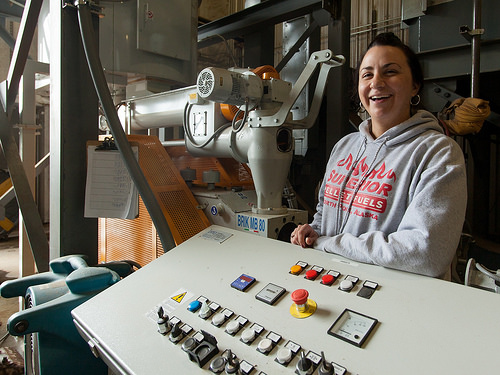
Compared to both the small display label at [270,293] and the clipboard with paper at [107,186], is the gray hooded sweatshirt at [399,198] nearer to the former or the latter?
the small display label at [270,293]

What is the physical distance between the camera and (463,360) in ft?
1.60

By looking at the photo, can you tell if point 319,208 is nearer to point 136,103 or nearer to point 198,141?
point 198,141

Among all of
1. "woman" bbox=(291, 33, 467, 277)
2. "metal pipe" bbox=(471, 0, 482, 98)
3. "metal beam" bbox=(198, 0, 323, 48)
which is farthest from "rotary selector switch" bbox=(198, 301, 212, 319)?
"metal pipe" bbox=(471, 0, 482, 98)

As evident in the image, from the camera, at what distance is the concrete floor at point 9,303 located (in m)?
1.59

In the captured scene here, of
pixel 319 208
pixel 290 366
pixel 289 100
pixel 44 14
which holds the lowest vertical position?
pixel 290 366

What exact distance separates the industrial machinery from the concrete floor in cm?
116

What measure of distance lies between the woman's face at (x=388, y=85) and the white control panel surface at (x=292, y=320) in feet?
1.36

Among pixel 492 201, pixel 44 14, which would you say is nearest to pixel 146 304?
pixel 44 14

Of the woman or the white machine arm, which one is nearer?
the woman

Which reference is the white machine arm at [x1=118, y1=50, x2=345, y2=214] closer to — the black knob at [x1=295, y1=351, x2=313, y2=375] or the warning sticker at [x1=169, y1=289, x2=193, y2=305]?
the warning sticker at [x1=169, y1=289, x2=193, y2=305]

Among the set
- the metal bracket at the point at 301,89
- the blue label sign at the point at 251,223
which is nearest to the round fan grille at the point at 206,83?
the metal bracket at the point at 301,89

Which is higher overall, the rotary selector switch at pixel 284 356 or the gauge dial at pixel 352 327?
the gauge dial at pixel 352 327

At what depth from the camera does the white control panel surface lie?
519mm

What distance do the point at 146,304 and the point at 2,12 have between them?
222 cm
